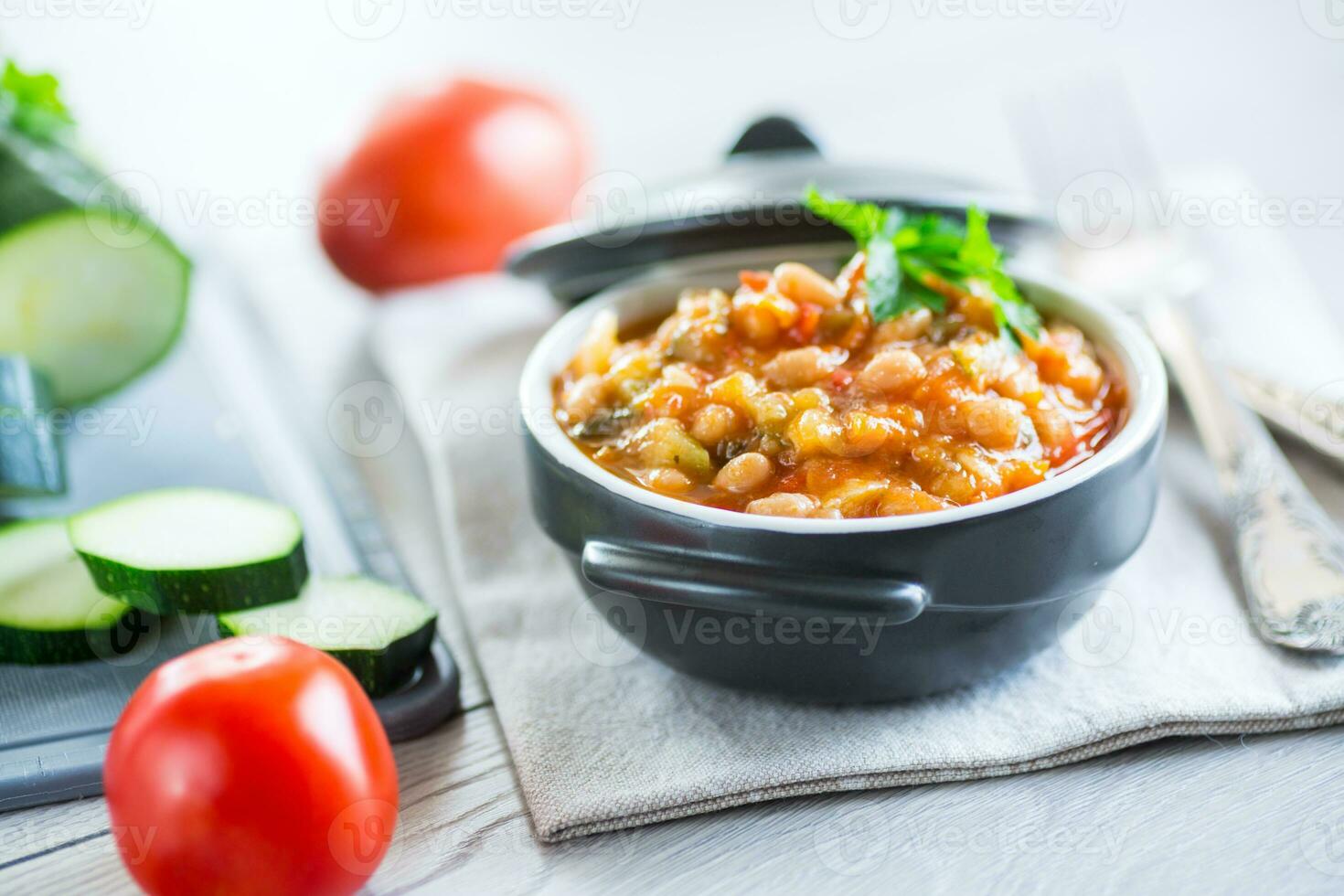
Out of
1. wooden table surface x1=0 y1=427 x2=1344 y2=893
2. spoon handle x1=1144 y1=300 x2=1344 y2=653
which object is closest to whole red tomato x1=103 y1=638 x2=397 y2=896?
wooden table surface x1=0 y1=427 x2=1344 y2=893

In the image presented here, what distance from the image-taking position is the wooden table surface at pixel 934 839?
1.36m

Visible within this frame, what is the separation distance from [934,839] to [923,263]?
827mm

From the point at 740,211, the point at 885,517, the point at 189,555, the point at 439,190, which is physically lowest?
the point at 189,555

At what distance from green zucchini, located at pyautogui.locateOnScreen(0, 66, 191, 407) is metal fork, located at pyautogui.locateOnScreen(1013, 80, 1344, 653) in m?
1.96

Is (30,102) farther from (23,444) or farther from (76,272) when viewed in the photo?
(23,444)

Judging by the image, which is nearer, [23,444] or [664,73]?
[23,444]

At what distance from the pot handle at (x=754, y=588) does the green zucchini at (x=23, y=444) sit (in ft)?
3.83

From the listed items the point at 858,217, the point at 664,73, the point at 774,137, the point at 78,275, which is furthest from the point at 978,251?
the point at 664,73

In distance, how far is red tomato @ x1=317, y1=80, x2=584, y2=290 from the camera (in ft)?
9.24

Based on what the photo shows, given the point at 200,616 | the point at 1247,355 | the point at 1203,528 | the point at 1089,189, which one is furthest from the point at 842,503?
the point at 1089,189

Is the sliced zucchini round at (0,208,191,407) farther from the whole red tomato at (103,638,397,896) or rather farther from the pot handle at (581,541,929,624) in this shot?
the pot handle at (581,541,929,624)

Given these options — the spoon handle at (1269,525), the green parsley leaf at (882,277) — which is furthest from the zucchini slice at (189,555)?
the spoon handle at (1269,525)

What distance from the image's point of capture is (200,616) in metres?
1.85

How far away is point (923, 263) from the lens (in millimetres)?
1795
